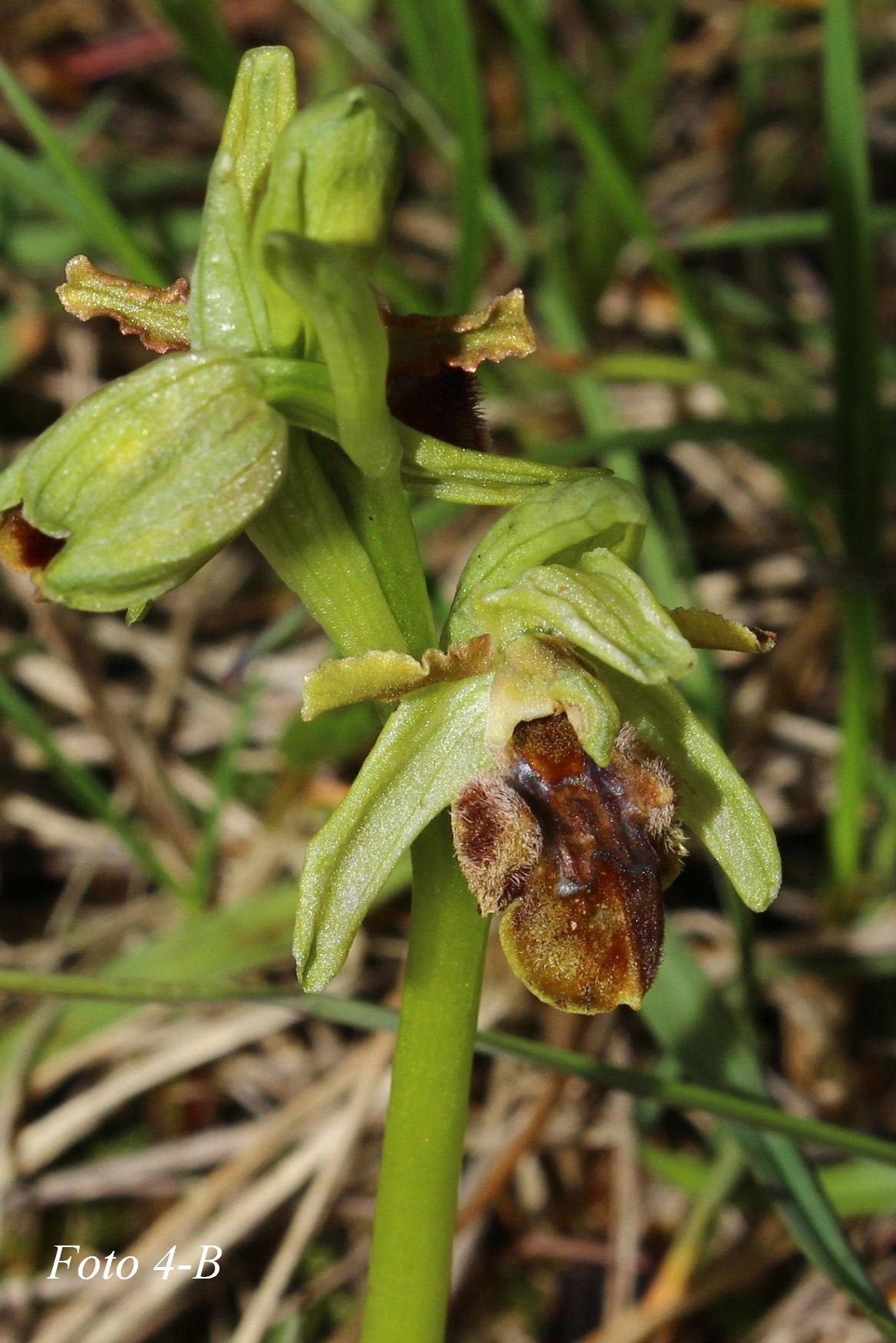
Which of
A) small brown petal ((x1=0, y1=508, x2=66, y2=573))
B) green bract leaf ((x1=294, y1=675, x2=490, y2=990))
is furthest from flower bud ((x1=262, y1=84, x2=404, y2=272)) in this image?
green bract leaf ((x1=294, y1=675, x2=490, y2=990))

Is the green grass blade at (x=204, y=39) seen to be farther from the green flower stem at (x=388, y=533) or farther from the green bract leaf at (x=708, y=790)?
the green bract leaf at (x=708, y=790)

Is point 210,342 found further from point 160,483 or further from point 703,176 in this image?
point 703,176

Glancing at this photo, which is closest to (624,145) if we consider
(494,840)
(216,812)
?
(216,812)

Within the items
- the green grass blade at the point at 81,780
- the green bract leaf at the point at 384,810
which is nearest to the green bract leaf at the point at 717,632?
the green bract leaf at the point at 384,810

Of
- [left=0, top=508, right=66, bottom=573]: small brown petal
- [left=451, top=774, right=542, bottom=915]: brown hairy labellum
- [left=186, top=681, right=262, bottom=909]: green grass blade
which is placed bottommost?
[left=186, top=681, right=262, bottom=909]: green grass blade

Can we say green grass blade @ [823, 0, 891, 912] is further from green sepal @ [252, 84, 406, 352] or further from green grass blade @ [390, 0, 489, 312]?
green sepal @ [252, 84, 406, 352]

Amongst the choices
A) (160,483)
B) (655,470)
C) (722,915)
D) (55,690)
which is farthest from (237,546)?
(160,483)
